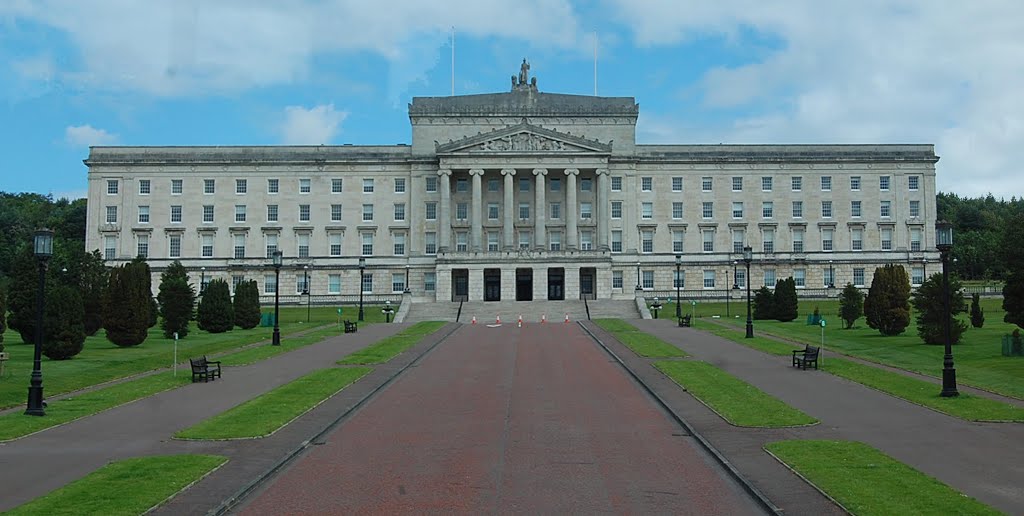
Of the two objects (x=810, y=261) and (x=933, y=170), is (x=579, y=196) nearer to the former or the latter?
(x=810, y=261)

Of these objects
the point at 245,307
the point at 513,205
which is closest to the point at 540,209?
the point at 513,205

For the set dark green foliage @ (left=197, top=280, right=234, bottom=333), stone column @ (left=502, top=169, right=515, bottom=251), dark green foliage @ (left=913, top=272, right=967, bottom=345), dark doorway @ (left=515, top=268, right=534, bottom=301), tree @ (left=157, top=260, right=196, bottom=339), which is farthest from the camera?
stone column @ (left=502, top=169, right=515, bottom=251)

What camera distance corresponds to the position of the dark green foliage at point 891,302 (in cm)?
4875

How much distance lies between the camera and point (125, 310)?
47531mm

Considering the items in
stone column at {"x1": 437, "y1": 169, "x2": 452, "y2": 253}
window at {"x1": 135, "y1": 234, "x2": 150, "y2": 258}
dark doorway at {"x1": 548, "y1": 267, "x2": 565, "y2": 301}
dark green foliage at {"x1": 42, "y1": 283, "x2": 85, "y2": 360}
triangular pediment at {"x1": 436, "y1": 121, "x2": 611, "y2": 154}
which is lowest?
dark green foliage at {"x1": 42, "y1": 283, "x2": 85, "y2": 360}

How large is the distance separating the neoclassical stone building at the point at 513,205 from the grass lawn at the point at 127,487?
80.4 meters

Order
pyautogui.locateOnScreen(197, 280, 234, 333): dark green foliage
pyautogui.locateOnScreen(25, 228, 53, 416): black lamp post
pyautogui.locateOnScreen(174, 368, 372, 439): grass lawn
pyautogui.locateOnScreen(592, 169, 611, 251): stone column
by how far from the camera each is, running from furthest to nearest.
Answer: pyautogui.locateOnScreen(592, 169, 611, 251): stone column < pyautogui.locateOnScreen(197, 280, 234, 333): dark green foliage < pyautogui.locateOnScreen(25, 228, 53, 416): black lamp post < pyautogui.locateOnScreen(174, 368, 372, 439): grass lawn

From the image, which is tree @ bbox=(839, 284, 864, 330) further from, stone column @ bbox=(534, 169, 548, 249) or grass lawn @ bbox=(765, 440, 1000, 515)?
stone column @ bbox=(534, 169, 548, 249)

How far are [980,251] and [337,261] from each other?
280 ft

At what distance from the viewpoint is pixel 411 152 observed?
10475cm

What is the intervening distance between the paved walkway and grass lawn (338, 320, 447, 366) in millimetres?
12496

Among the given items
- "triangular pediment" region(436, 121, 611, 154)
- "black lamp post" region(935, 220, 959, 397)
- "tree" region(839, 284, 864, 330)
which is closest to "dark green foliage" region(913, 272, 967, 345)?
"tree" region(839, 284, 864, 330)

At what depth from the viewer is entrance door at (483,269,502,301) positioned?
9688 centimetres

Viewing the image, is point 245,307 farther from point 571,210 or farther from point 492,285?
point 571,210
